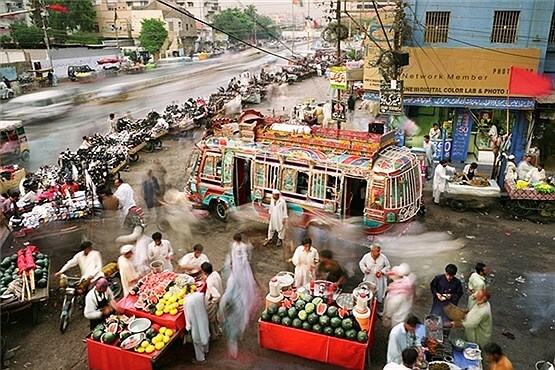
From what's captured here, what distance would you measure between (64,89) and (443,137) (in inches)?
1240

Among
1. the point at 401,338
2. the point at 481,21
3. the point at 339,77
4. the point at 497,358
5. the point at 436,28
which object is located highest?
the point at 481,21

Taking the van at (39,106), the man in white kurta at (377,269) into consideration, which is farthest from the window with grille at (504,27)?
the van at (39,106)

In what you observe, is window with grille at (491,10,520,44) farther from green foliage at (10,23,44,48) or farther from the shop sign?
green foliage at (10,23,44,48)

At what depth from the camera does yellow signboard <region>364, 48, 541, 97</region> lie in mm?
15555

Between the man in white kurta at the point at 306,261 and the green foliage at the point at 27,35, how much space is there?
41005 mm

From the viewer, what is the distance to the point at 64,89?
37.0 metres

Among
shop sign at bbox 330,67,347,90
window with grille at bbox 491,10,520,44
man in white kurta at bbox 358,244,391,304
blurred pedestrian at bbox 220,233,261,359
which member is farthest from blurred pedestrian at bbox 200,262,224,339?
window with grille at bbox 491,10,520,44

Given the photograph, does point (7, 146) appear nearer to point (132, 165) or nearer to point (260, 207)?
point (132, 165)

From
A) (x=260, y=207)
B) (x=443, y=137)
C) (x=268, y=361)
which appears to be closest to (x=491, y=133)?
(x=443, y=137)

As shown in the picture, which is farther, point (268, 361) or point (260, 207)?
point (260, 207)

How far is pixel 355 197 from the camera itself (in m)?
11.6

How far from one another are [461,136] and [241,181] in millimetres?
9455

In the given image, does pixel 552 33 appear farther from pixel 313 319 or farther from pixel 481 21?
pixel 313 319

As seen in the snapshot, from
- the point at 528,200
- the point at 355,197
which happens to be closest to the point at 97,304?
the point at 355,197
